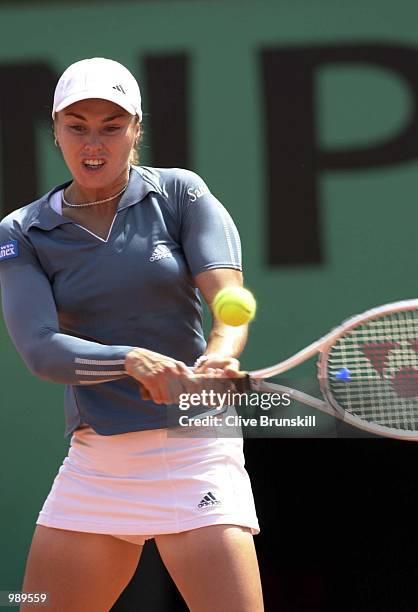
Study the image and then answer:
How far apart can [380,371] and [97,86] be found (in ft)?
2.76

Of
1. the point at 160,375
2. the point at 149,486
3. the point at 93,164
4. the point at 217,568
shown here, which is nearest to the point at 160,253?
the point at 93,164

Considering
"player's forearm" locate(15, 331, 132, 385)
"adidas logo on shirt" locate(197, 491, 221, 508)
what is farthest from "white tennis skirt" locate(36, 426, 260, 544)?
"player's forearm" locate(15, 331, 132, 385)

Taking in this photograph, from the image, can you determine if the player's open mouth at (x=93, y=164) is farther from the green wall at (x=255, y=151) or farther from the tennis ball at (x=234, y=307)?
the green wall at (x=255, y=151)

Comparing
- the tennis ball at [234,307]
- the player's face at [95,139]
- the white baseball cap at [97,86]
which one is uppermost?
the white baseball cap at [97,86]

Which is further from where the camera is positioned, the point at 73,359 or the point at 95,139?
the point at 95,139

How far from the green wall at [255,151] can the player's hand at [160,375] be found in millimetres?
1668

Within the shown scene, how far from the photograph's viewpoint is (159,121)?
4211 mm

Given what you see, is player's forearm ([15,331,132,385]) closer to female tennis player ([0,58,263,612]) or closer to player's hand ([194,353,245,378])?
female tennis player ([0,58,263,612])

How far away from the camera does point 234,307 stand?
2.49m

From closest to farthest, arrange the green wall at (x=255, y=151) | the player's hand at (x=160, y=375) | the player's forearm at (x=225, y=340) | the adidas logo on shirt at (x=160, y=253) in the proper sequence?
the player's hand at (x=160, y=375), the player's forearm at (x=225, y=340), the adidas logo on shirt at (x=160, y=253), the green wall at (x=255, y=151)

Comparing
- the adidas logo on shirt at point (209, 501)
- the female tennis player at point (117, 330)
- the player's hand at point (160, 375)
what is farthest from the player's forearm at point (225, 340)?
the adidas logo on shirt at point (209, 501)

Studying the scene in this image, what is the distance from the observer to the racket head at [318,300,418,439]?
2715 millimetres

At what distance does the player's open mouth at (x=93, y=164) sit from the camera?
8.91 ft

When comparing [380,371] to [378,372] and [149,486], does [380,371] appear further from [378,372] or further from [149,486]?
[149,486]
